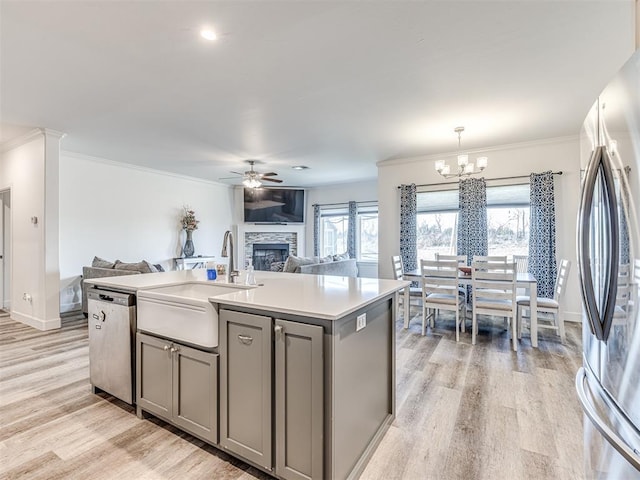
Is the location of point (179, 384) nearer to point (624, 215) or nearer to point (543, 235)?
point (624, 215)

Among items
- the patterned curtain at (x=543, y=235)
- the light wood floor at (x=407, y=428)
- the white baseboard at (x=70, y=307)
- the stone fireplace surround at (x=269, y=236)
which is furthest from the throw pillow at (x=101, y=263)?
the patterned curtain at (x=543, y=235)

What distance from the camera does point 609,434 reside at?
36.8 inches

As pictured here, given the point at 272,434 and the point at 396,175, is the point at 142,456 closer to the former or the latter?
Result: the point at 272,434

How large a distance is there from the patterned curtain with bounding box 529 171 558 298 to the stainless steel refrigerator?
12.6ft

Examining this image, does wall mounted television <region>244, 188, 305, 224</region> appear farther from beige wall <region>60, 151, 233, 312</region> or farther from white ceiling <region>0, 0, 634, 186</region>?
white ceiling <region>0, 0, 634, 186</region>

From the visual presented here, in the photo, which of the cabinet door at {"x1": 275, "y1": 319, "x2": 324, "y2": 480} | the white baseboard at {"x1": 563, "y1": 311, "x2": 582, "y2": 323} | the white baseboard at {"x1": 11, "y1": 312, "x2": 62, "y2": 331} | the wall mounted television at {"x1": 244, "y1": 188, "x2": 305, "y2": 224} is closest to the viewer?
the cabinet door at {"x1": 275, "y1": 319, "x2": 324, "y2": 480}

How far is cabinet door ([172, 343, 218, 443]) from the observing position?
1.79 m

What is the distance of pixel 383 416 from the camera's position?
2055 mm

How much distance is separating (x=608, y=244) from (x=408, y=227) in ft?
14.7

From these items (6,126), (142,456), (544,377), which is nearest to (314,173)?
(6,126)

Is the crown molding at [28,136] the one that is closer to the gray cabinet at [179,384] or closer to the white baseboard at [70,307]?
Result: the white baseboard at [70,307]

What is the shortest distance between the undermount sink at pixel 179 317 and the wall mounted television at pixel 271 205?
564 cm

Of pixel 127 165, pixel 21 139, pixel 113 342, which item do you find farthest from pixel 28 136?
pixel 113 342

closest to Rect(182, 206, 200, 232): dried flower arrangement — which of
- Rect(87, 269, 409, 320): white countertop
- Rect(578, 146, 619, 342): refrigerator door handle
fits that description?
Rect(87, 269, 409, 320): white countertop
